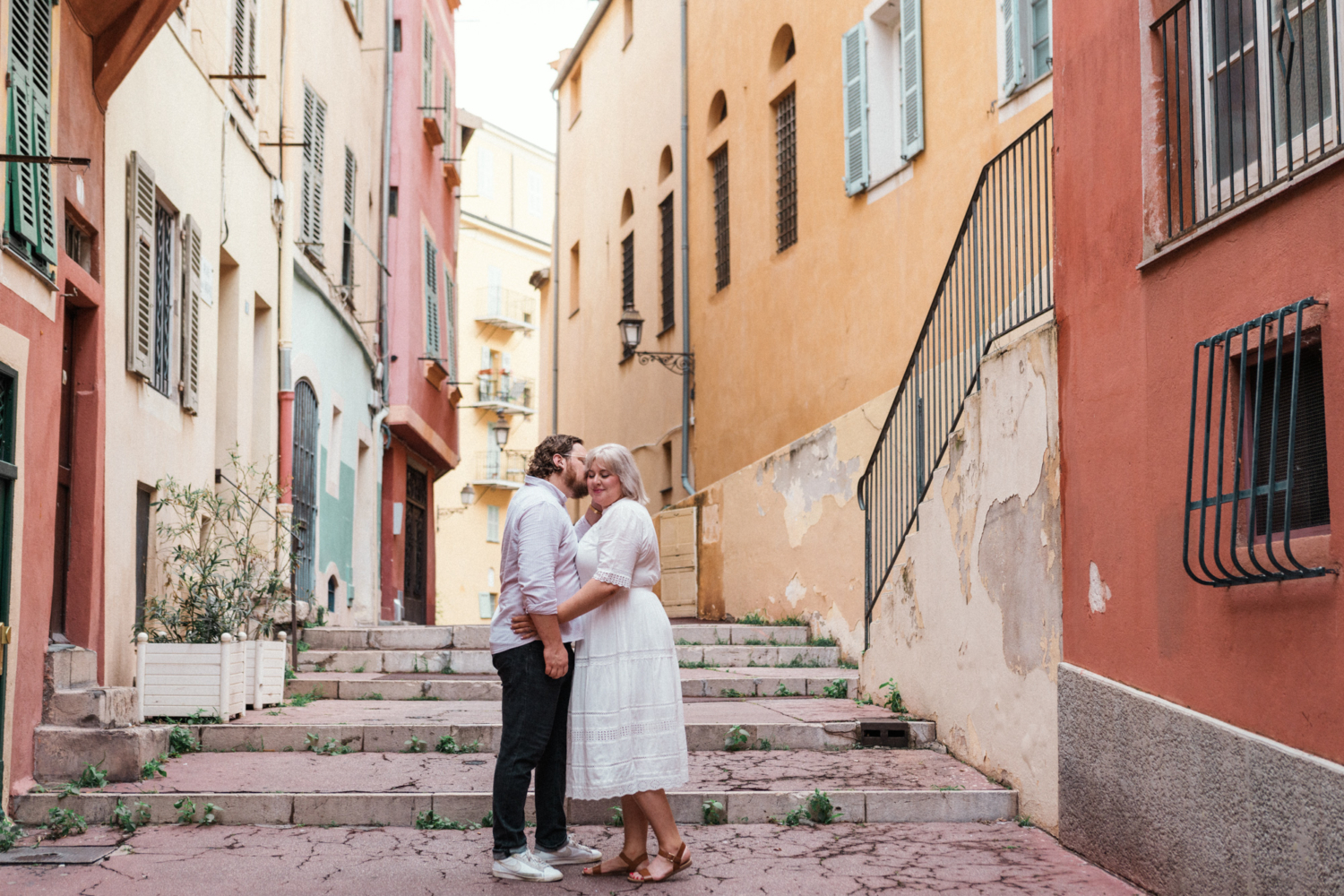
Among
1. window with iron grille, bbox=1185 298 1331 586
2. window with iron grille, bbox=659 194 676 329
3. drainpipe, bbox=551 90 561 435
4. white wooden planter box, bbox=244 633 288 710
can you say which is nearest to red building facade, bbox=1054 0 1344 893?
window with iron grille, bbox=1185 298 1331 586

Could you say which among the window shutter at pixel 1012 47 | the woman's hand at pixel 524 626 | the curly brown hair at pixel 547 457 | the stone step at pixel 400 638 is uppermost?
the window shutter at pixel 1012 47

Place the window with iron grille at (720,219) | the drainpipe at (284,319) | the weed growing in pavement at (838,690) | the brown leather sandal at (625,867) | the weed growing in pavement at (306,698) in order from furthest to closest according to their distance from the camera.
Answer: the window with iron grille at (720,219), the drainpipe at (284,319), the weed growing in pavement at (838,690), the weed growing in pavement at (306,698), the brown leather sandal at (625,867)

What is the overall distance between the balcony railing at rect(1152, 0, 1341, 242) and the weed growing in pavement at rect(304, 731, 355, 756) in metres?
5.18

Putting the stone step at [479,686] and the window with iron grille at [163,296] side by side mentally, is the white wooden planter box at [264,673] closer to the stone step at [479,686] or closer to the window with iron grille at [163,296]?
the stone step at [479,686]

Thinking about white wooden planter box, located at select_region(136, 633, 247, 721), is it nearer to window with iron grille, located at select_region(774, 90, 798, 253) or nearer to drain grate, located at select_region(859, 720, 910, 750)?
drain grate, located at select_region(859, 720, 910, 750)

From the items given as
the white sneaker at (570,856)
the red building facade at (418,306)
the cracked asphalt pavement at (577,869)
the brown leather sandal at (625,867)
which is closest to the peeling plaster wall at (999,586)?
the cracked asphalt pavement at (577,869)

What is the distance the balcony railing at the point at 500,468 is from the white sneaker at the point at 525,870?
35.2m

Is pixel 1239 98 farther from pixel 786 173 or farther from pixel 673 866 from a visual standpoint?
pixel 786 173

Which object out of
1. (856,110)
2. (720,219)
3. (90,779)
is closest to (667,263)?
(720,219)

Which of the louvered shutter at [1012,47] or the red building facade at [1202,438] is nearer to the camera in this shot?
the red building facade at [1202,438]

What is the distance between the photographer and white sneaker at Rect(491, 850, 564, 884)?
5.26 meters

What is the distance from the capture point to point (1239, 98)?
17.6 feet

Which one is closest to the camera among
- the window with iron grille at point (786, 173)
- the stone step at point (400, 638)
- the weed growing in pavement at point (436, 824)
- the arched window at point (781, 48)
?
the weed growing in pavement at point (436, 824)

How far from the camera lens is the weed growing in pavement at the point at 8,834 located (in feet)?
18.7
